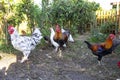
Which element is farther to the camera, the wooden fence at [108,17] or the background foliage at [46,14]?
the wooden fence at [108,17]

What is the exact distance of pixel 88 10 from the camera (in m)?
14.8

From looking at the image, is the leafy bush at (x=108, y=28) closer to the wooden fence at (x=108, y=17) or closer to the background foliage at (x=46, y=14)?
the wooden fence at (x=108, y=17)

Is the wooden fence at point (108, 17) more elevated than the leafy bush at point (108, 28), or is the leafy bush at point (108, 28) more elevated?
the wooden fence at point (108, 17)

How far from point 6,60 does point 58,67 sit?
1.78m

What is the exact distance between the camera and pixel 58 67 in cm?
741

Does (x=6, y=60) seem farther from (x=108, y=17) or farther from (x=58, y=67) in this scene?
(x=108, y=17)

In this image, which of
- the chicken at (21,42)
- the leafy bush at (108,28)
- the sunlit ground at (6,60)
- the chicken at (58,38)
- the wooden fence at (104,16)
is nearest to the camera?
the sunlit ground at (6,60)

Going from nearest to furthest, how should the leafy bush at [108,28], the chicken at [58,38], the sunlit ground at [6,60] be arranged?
the sunlit ground at [6,60]
the chicken at [58,38]
the leafy bush at [108,28]

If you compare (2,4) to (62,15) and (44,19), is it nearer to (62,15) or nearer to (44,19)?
(44,19)

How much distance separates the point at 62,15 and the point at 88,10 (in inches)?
67.8

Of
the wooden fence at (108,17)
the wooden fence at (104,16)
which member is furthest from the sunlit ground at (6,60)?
the wooden fence at (104,16)

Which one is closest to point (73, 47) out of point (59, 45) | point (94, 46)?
point (59, 45)

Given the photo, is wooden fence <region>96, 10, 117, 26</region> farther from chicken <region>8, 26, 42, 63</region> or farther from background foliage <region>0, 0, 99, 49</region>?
chicken <region>8, 26, 42, 63</region>

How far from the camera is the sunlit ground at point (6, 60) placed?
24.7 ft
